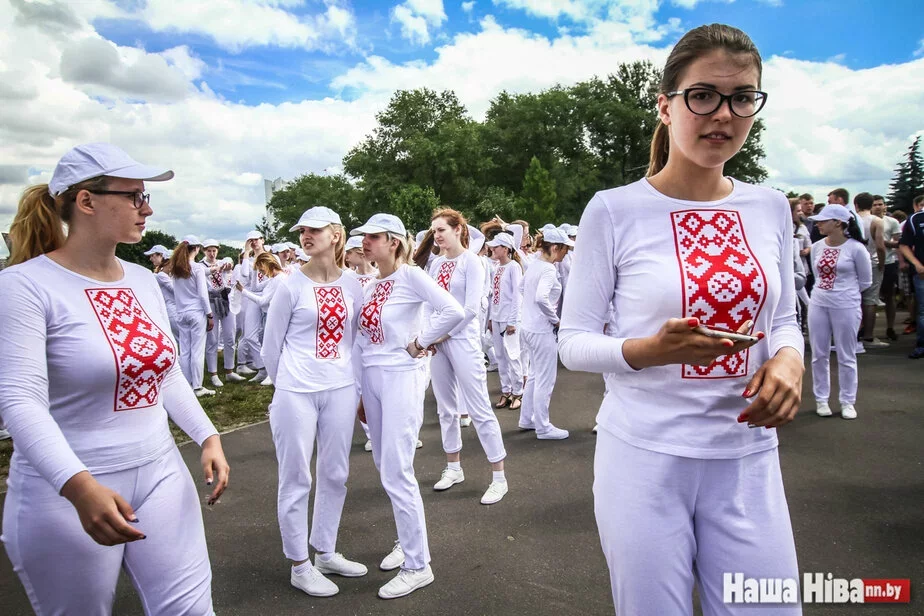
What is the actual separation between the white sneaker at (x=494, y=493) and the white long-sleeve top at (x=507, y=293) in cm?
398

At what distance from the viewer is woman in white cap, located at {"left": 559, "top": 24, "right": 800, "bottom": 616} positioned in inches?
64.8

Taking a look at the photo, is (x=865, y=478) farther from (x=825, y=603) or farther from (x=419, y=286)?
(x=419, y=286)

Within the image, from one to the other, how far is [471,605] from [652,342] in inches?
109

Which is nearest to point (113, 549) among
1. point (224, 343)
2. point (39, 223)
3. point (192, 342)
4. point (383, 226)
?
point (39, 223)

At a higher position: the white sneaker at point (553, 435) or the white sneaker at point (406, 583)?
the white sneaker at point (406, 583)

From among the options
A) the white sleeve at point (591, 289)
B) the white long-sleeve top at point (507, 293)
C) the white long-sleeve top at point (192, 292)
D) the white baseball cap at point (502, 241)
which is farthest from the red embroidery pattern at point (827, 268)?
→ the white long-sleeve top at point (192, 292)

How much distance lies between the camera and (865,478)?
5.33 meters

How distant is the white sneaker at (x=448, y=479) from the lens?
18.3 feet

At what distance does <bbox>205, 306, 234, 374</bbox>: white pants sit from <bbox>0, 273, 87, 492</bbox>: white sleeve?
10697mm

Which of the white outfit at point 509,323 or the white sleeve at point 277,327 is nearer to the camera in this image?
the white sleeve at point 277,327

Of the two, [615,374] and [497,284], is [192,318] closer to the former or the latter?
[497,284]

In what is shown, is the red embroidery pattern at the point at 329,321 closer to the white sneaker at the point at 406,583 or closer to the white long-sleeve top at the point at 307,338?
the white long-sleeve top at the point at 307,338

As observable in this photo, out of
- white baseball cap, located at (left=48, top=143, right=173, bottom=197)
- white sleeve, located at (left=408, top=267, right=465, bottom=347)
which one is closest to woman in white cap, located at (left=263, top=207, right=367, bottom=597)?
white sleeve, located at (left=408, top=267, right=465, bottom=347)

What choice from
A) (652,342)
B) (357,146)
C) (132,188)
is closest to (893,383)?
(652,342)
